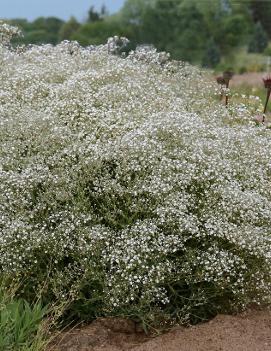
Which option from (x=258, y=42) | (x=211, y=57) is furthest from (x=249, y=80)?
(x=258, y=42)

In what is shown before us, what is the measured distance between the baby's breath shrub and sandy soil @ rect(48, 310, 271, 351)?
139 millimetres

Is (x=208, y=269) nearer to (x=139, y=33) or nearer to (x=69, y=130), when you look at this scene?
(x=69, y=130)

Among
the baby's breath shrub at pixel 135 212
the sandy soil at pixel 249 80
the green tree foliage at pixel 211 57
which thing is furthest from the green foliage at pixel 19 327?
the green tree foliage at pixel 211 57

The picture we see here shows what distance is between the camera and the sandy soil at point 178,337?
5262 mm

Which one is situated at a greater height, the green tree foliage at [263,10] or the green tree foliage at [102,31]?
the green tree foliage at [263,10]

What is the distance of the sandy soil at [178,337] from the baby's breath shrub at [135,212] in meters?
0.14

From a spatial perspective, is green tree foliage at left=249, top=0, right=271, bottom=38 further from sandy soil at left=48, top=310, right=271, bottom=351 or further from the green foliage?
the green foliage

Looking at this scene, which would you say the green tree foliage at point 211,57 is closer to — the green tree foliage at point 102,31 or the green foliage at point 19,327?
the green tree foliage at point 102,31

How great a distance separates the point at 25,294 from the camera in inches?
228

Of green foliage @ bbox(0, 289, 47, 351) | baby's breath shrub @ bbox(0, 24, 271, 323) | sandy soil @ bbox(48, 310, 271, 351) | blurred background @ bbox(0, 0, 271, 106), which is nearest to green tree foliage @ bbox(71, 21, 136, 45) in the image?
blurred background @ bbox(0, 0, 271, 106)

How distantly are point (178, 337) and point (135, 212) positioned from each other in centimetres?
104

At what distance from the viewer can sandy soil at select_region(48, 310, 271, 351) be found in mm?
5262

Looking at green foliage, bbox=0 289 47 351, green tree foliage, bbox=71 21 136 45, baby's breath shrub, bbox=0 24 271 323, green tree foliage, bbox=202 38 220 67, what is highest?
baby's breath shrub, bbox=0 24 271 323

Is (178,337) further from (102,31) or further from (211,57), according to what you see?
(102,31)
